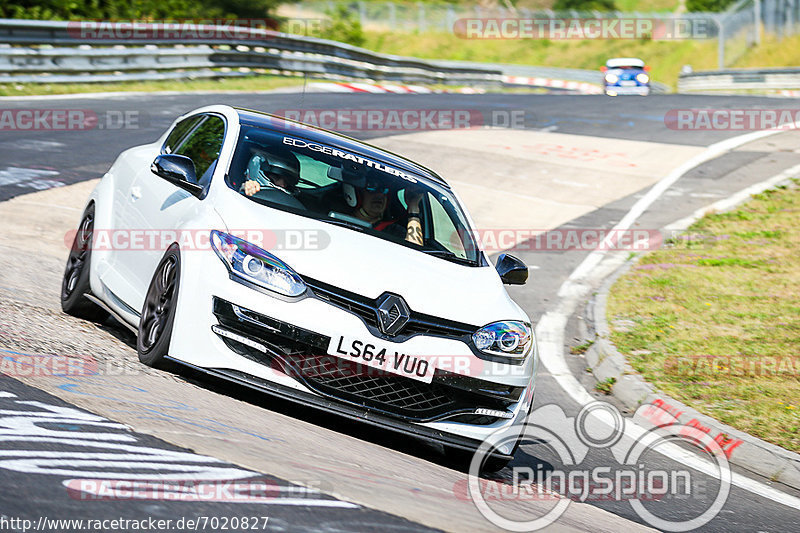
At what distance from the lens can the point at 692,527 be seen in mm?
5324

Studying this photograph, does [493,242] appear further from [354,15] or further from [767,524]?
[354,15]

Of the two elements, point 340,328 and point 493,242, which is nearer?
point 340,328

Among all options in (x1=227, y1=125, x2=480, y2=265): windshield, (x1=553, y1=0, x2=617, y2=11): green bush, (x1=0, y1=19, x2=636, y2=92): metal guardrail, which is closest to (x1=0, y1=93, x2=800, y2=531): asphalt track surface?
(x1=227, y1=125, x2=480, y2=265): windshield

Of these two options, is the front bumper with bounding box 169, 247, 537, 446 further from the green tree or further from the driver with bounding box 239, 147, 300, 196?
the green tree

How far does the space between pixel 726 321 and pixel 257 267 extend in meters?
6.01

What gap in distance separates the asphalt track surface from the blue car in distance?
12.2m

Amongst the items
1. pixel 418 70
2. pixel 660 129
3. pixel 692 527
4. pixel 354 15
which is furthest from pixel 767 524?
pixel 354 15

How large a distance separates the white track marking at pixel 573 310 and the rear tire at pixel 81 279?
360 cm

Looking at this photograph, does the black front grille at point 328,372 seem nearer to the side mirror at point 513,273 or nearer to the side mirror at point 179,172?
the side mirror at point 179,172

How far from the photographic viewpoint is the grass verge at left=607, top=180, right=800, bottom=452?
7711 mm

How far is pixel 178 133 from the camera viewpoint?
7.54 meters

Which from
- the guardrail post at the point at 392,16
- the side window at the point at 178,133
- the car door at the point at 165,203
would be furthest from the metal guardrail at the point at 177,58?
the guardrail post at the point at 392,16

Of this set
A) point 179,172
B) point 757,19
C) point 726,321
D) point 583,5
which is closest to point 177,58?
point 726,321

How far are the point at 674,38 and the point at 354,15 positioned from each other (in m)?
23.6
